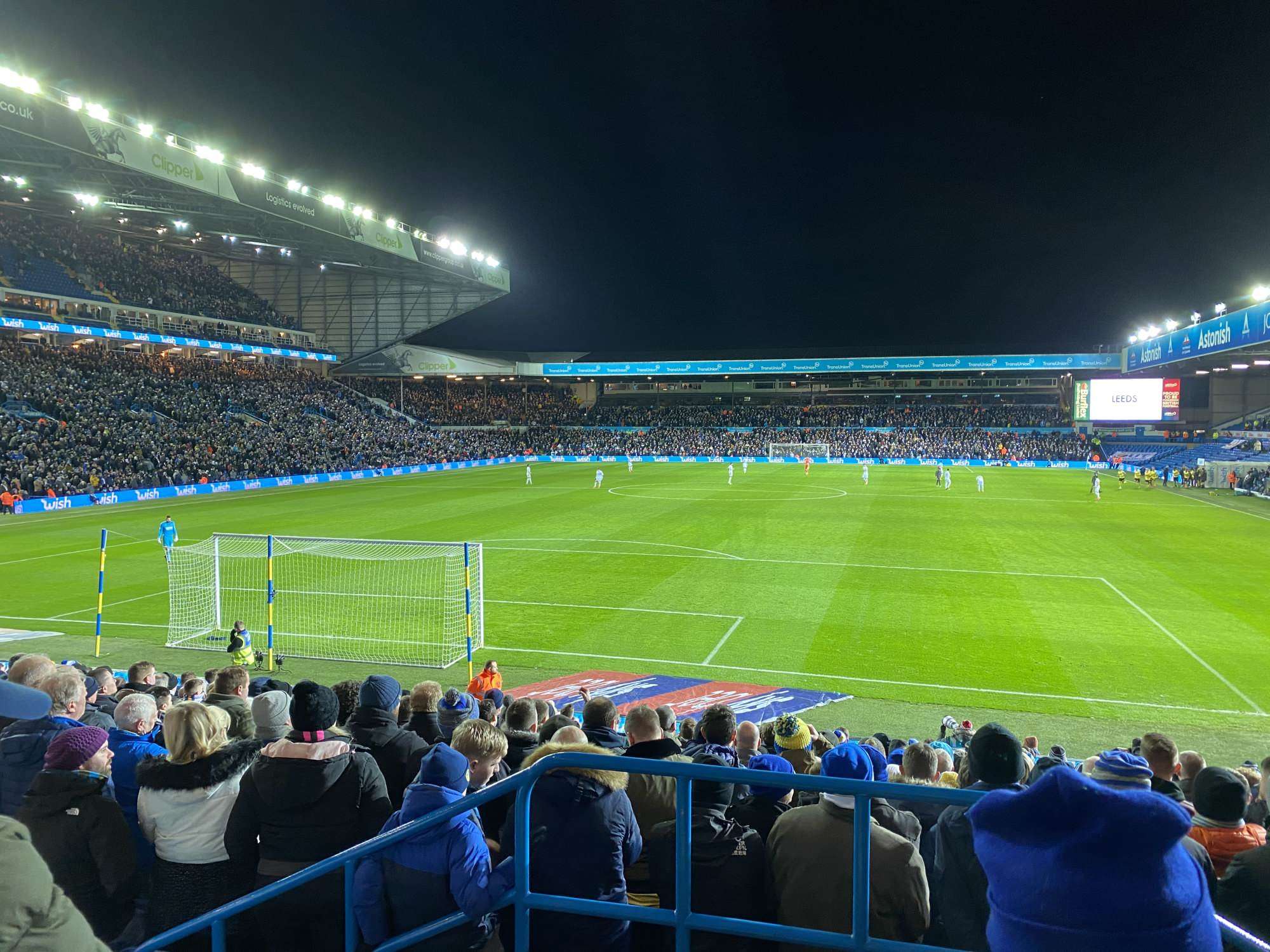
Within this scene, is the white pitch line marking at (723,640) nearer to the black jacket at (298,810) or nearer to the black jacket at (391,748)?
the black jacket at (391,748)

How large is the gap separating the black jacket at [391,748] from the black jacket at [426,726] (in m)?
1.24

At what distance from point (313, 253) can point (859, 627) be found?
202 feet

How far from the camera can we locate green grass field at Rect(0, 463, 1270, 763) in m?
13.4

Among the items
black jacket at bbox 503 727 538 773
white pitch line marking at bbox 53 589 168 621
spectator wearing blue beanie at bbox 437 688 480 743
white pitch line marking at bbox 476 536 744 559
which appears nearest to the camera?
black jacket at bbox 503 727 538 773

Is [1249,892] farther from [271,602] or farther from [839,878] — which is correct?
[271,602]

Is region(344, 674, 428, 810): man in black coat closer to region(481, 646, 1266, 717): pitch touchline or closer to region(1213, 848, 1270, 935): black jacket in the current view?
region(1213, 848, 1270, 935): black jacket

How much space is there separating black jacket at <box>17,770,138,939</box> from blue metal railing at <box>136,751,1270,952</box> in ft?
A: 3.37

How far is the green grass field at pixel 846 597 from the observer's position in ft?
44.0

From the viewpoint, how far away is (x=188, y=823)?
181 inches

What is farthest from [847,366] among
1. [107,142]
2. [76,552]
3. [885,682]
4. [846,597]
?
[885,682]

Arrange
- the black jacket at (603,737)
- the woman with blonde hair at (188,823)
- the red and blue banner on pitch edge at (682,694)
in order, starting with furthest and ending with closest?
the red and blue banner on pitch edge at (682,694) → the black jacket at (603,737) → the woman with blonde hair at (188,823)

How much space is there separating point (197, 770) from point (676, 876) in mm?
2986

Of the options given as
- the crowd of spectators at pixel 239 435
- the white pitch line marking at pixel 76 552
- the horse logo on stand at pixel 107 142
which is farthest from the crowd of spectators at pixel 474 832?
the horse logo on stand at pixel 107 142

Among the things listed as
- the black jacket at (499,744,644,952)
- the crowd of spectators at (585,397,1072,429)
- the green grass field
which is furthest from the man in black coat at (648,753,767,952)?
the crowd of spectators at (585,397,1072,429)
